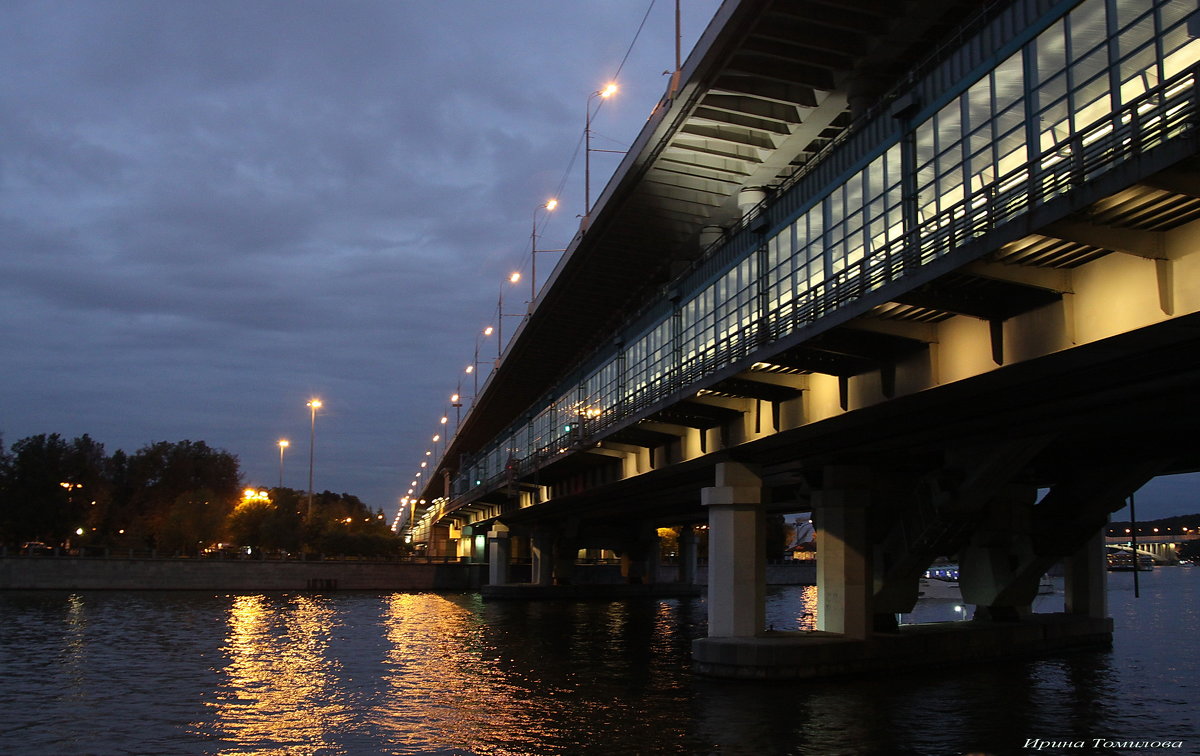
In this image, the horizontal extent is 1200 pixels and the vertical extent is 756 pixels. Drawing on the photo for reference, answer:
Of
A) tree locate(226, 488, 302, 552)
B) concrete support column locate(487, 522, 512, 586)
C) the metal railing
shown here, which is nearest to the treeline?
tree locate(226, 488, 302, 552)

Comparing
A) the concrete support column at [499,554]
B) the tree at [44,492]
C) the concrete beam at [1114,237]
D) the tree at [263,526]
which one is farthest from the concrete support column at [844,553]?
the tree at [44,492]

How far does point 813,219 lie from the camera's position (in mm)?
33531

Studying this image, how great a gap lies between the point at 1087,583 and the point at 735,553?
20.9 m

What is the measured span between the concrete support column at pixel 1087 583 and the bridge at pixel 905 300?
128 mm

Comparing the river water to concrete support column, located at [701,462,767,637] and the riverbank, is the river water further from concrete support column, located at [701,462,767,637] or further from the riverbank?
the riverbank

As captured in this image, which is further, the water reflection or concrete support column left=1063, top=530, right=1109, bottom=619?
concrete support column left=1063, top=530, right=1109, bottom=619

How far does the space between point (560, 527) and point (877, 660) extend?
221ft

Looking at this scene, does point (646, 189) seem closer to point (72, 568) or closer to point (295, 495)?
point (72, 568)

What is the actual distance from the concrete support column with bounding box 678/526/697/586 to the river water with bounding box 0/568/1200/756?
66.4 m

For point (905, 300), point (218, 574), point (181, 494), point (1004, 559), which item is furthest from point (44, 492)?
point (905, 300)

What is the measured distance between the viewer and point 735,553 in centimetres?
3991

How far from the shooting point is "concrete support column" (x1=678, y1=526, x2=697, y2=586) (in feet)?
409

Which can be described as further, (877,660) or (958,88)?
(877,660)

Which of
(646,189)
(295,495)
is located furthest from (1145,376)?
(295,495)
